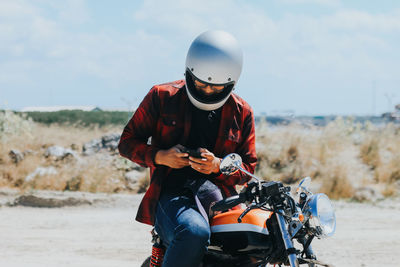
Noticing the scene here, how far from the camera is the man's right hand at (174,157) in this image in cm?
319

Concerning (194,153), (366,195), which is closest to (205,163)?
(194,153)

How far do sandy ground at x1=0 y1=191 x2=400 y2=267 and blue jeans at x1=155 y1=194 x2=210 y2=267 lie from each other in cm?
356

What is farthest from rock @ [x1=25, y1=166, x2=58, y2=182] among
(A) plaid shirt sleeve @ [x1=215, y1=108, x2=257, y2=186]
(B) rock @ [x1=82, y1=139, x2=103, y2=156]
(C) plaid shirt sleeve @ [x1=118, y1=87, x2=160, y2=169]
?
(A) plaid shirt sleeve @ [x1=215, y1=108, x2=257, y2=186]

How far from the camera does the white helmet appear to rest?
3.23 m

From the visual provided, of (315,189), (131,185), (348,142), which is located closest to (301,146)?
(348,142)

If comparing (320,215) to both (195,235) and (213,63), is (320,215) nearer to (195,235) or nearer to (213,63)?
(195,235)

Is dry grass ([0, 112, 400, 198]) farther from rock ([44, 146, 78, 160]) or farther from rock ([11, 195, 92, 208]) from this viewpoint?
rock ([11, 195, 92, 208])

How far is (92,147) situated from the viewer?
17.5 m

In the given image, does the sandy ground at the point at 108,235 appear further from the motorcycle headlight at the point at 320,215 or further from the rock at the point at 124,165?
the motorcycle headlight at the point at 320,215

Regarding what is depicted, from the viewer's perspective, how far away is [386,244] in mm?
7668

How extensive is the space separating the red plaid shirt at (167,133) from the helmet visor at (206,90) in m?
0.12

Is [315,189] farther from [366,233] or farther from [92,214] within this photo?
[92,214]

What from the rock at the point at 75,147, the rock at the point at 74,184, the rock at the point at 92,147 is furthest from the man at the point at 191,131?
the rock at the point at 75,147

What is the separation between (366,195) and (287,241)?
979cm
